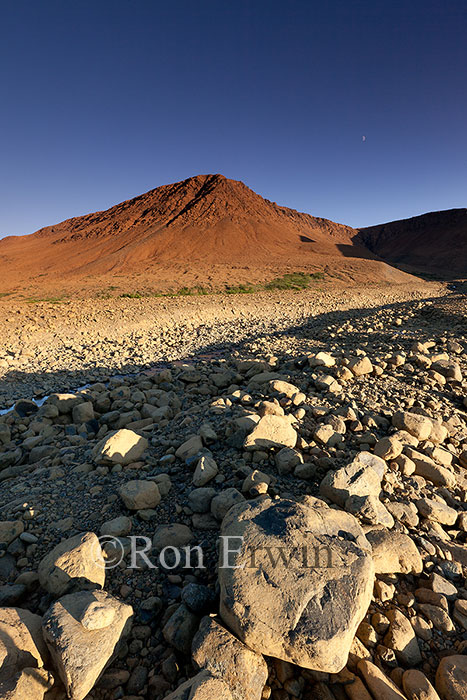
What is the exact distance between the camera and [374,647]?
5.64ft

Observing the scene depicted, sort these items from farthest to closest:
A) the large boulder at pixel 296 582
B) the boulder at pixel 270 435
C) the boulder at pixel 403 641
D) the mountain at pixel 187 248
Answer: the mountain at pixel 187 248, the boulder at pixel 270 435, the boulder at pixel 403 641, the large boulder at pixel 296 582

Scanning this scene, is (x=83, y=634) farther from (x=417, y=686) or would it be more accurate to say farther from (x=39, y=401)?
(x=39, y=401)

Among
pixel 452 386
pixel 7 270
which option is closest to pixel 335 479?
pixel 452 386

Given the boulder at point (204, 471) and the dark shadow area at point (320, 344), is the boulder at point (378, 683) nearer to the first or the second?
the boulder at point (204, 471)

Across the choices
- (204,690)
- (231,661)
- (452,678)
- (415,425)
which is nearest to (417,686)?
(452,678)

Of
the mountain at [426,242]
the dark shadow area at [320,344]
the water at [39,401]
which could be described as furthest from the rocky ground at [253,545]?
the mountain at [426,242]

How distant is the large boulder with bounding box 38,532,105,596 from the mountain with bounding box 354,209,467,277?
2601 inches

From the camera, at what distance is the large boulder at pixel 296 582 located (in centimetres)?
155

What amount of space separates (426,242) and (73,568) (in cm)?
9976

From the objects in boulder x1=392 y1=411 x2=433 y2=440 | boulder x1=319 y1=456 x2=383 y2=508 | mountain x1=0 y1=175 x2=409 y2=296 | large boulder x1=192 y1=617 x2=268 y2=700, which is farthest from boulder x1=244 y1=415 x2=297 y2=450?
mountain x1=0 y1=175 x2=409 y2=296

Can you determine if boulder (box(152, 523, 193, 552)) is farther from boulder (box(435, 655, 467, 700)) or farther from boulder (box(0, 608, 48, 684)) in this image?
boulder (box(435, 655, 467, 700))

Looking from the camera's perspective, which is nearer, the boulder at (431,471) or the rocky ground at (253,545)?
the rocky ground at (253,545)

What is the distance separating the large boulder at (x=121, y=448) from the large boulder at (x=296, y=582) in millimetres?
1938

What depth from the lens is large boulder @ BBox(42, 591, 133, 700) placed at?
1552 mm
